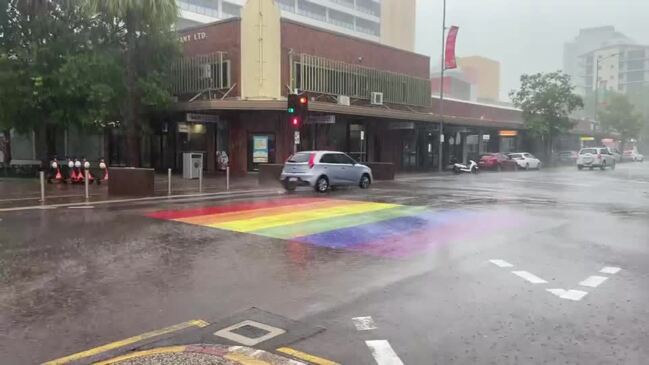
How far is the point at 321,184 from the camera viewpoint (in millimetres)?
20859

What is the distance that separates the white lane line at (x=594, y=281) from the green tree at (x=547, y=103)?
44.2 metres

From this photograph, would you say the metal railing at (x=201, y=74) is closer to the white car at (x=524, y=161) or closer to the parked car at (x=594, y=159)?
the white car at (x=524, y=161)

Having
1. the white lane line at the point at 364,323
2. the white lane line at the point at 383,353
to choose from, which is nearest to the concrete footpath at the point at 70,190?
the white lane line at the point at 364,323

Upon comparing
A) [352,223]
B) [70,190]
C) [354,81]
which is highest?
[354,81]

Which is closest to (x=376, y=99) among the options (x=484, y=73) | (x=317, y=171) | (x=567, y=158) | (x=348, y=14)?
(x=317, y=171)

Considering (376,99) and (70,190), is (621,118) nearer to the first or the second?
(376,99)

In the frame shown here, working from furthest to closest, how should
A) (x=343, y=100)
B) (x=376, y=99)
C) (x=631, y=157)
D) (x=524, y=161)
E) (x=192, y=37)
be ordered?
(x=631, y=157), (x=524, y=161), (x=376, y=99), (x=192, y=37), (x=343, y=100)

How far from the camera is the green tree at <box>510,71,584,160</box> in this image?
161 ft

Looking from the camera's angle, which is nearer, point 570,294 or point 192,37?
point 570,294

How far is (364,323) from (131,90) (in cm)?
2257

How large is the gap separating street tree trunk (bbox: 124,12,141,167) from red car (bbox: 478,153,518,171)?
88.5ft

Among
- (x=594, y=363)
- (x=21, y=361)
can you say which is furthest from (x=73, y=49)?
(x=594, y=363)

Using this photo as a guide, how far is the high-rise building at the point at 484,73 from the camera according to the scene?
10538 centimetres

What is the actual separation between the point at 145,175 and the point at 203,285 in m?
12.8
